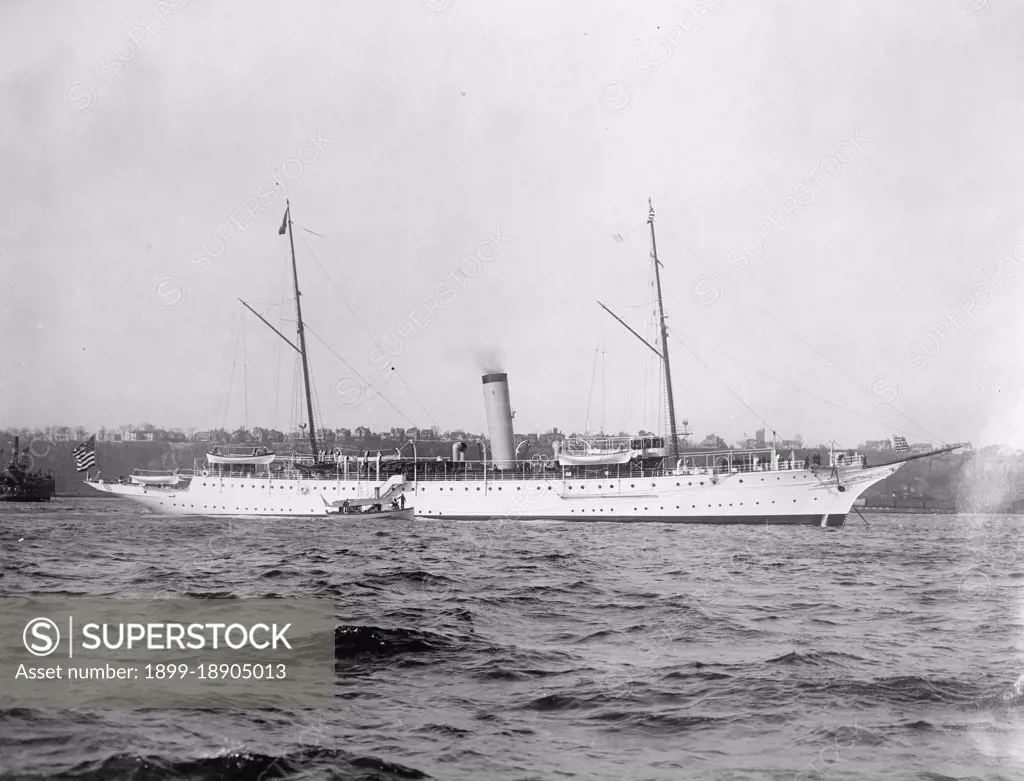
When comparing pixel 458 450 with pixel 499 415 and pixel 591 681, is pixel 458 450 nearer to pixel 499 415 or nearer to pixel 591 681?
pixel 499 415

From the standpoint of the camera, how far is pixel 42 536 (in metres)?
27.4

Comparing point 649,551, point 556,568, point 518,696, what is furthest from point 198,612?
point 649,551

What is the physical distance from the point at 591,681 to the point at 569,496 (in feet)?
112

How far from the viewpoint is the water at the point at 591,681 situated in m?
5.73

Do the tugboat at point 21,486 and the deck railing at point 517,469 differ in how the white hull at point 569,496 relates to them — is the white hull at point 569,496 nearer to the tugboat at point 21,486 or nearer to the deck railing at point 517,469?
the deck railing at point 517,469

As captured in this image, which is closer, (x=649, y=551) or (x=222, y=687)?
(x=222, y=687)

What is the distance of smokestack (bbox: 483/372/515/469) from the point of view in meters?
45.3

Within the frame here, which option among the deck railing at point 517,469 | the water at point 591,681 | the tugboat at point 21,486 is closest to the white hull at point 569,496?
the deck railing at point 517,469

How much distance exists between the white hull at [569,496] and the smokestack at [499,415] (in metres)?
2.89

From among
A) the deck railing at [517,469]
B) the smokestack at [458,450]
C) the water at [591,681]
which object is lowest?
the water at [591,681]

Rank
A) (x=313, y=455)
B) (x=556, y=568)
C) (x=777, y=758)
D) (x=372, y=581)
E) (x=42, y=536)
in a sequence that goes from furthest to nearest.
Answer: (x=313, y=455), (x=42, y=536), (x=556, y=568), (x=372, y=581), (x=777, y=758)

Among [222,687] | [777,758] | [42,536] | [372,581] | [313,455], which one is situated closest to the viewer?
[777,758]

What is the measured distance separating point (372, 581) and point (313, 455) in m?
34.7

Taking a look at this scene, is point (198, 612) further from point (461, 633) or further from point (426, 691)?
point (426, 691)
